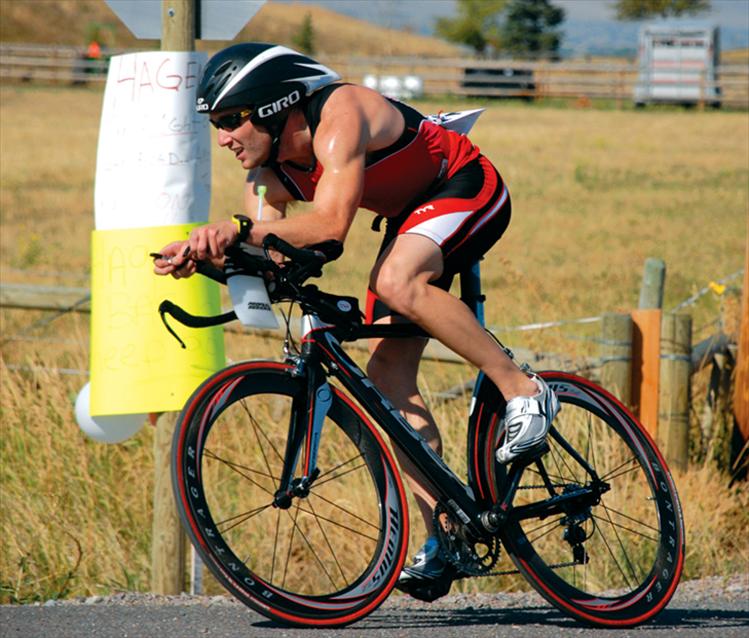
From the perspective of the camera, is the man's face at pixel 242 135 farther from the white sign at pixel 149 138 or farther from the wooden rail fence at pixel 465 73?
the wooden rail fence at pixel 465 73

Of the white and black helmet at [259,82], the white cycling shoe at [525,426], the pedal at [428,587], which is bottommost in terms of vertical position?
the pedal at [428,587]

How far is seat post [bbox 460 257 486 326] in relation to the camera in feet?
14.7

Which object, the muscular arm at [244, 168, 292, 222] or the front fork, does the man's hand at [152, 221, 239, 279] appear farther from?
the muscular arm at [244, 168, 292, 222]

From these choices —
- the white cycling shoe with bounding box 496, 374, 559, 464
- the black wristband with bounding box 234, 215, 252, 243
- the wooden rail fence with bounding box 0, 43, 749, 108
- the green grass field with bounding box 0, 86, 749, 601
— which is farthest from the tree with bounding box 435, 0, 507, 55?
the black wristband with bounding box 234, 215, 252, 243

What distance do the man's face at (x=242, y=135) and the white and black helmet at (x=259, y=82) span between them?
27 mm

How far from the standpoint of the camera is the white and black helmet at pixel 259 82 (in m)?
4.02

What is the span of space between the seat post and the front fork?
2.03ft

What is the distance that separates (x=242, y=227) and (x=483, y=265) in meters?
12.0

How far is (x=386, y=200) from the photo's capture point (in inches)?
172

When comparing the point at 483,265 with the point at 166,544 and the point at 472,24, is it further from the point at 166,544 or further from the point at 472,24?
the point at 472,24

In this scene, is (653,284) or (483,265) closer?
(653,284)

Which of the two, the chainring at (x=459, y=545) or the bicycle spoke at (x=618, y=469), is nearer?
the chainring at (x=459, y=545)

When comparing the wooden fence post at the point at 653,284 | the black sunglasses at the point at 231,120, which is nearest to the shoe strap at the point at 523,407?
the black sunglasses at the point at 231,120

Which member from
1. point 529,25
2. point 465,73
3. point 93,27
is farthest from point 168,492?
point 529,25
